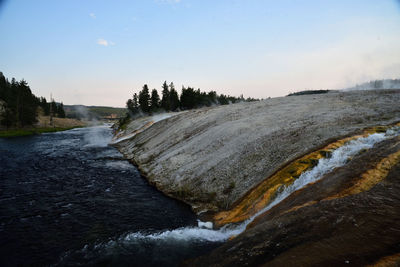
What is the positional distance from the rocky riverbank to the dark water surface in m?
1.74

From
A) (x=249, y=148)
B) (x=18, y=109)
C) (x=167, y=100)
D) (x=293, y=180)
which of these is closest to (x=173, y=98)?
(x=167, y=100)

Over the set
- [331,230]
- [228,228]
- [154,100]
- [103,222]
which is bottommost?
[103,222]

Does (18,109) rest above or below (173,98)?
below

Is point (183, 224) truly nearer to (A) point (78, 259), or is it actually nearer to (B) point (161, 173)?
(A) point (78, 259)

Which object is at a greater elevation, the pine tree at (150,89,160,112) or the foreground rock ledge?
the pine tree at (150,89,160,112)

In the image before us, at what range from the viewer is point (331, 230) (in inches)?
238

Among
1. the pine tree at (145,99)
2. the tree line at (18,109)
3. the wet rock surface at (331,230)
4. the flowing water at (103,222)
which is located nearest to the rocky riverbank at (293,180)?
the wet rock surface at (331,230)

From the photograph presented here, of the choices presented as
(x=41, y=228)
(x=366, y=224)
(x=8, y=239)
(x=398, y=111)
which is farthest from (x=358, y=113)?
(x=8, y=239)

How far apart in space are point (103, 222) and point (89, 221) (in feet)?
2.86

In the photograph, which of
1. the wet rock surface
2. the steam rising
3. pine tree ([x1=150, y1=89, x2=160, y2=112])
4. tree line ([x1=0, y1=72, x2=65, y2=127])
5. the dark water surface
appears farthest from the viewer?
pine tree ([x1=150, y1=89, x2=160, y2=112])

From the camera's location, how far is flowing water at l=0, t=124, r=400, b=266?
8805mm

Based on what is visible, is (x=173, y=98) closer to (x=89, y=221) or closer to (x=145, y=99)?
(x=145, y=99)

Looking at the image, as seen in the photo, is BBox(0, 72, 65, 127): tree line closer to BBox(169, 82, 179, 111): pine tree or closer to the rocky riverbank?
BBox(169, 82, 179, 111): pine tree

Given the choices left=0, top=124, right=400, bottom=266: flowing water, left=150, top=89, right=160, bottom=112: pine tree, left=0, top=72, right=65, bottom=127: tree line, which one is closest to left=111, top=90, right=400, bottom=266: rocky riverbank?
left=0, top=124, right=400, bottom=266: flowing water
